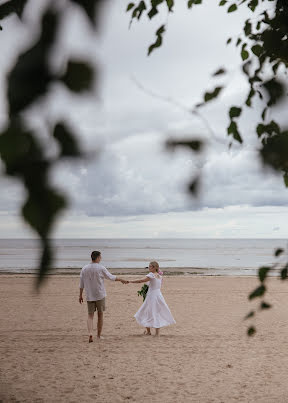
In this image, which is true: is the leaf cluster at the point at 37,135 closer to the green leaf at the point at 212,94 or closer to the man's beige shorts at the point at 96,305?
the green leaf at the point at 212,94

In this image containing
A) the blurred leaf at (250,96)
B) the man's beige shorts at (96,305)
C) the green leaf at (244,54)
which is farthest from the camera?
the man's beige shorts at (96,305)

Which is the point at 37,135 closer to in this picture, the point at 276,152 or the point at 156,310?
the point at 276,152

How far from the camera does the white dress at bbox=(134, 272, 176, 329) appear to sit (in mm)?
11180

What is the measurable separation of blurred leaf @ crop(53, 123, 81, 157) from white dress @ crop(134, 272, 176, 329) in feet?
35.0

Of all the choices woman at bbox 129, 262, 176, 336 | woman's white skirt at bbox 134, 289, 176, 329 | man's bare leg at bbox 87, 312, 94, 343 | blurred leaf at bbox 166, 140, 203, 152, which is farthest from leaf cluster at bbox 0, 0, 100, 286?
woman's white skirt at bbox 134, 289, 176, 329

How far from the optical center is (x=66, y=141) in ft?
1.83

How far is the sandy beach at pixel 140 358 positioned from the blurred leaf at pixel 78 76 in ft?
16.8

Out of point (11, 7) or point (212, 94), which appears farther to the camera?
point (212, 94)

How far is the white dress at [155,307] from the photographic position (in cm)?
1118

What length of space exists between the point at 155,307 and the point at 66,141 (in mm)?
10879

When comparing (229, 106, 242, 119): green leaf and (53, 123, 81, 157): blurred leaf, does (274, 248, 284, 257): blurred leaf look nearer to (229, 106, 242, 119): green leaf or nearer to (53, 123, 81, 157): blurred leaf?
(229, 106, 242, 119): green leaf

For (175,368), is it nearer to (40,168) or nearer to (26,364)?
(26,364)


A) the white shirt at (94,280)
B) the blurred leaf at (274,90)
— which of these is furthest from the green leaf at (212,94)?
the white shirt at (94,280)

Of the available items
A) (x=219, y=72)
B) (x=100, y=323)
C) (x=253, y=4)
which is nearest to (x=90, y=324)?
(x=100, y=323)
